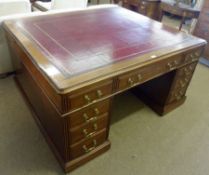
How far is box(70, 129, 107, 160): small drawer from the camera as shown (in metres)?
1.42

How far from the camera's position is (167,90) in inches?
75.3

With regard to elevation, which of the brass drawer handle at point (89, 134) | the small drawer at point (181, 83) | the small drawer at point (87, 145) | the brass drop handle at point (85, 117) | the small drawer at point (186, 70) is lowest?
the small drawer at point (87, 145)

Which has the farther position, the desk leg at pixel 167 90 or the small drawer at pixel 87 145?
the desk leg at pixel 167 90

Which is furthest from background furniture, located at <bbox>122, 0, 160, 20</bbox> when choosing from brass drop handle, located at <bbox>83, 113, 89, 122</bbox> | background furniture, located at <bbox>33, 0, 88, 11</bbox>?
brass drop handle, located at <bbox>83, 113, 89, 122</bbox>

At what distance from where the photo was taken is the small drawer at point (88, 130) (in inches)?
52.7

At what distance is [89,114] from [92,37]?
0.66 meters

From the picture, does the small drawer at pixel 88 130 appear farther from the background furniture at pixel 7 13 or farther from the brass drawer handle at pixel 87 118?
the background furniture at pixel 7 13

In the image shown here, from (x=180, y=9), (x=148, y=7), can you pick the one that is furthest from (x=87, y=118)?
(x=148, y=7)

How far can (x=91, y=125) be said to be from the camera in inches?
55.0

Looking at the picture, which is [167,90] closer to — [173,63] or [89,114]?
[173,63]

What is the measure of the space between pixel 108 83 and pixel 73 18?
3.35ft

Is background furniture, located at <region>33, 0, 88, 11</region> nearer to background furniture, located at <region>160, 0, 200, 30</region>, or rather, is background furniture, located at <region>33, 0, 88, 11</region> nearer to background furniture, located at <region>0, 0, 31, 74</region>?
background furniture, located at <region>0, 0, 31, 74</region>

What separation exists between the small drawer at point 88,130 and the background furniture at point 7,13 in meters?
1.32

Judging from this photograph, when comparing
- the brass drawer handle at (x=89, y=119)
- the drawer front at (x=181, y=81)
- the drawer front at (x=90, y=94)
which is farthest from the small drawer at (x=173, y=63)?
the brass drawer handle at (x=89, y=119)
